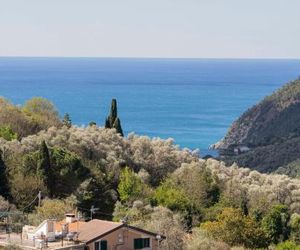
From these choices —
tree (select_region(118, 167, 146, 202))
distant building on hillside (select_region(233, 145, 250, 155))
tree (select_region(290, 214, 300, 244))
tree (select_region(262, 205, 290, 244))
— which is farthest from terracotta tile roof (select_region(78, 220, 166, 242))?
distant building on hillside (select_region(233, 145, 250, 155))

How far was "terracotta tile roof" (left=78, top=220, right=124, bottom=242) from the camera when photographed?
26.9 metres

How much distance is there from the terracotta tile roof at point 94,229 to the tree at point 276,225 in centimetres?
2010

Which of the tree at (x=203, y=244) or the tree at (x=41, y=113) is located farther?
the tree at (x=41, y=113)

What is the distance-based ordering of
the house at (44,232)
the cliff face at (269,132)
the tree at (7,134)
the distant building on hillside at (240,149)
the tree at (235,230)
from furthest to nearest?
1. the distant building on hillside at (240,149)
2. the cliff face at (269,132)
3. the tree at (7,134)
4. the tree at (235,230)
5. the house at (44,232)

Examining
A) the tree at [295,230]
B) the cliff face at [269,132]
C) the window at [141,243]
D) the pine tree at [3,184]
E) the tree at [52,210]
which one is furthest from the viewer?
the cliff face at [269,132]

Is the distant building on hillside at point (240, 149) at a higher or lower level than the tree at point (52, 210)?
higher

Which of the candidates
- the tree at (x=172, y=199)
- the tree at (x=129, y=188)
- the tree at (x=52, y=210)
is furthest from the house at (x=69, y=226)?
the tree at (x=172, y=199)

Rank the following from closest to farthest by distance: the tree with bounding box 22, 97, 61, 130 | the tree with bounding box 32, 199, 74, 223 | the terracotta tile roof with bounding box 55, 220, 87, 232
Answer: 1. the terracotta tile roof with bounding box 55, 220, 87, 232
2. the tree with bounding box 32, 199, 74, 223
3. the tree with bounding box 22, 97, 61, 130

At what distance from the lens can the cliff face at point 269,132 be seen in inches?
5408

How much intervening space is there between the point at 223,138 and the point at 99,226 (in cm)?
14380

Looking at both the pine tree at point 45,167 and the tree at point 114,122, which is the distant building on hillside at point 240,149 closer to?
the tree at point 114,122

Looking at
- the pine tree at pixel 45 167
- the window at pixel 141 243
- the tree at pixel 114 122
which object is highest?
the tree at pixel 114 122

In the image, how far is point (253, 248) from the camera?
39781 mm

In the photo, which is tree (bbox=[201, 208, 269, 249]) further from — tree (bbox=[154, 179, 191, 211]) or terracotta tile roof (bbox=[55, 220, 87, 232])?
terracotta tile roof (bbox=[55, 220, 87, 232])
